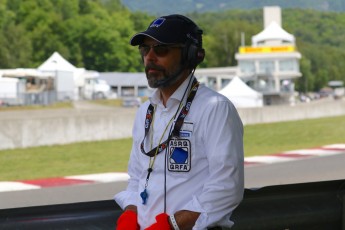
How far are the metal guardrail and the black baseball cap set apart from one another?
1.73 metres

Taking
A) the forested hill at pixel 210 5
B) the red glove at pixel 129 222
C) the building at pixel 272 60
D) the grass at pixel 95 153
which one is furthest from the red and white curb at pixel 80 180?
the building at pixel 272 60

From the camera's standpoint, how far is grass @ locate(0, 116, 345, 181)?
1438 cm

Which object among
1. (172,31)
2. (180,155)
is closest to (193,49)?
(172,31)

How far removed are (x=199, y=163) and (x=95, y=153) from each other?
14956 millimetres

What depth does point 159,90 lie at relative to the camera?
8.95 feet

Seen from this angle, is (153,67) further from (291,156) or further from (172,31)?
(291,156)

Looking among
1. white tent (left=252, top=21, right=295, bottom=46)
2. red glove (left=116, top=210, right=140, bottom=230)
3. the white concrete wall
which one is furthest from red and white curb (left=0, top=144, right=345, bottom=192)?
white tent (left=252, top=21, right=295, bottom=46)

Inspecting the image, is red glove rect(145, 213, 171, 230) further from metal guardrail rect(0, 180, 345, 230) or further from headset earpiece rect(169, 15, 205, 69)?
metal guardrail rect(0, 180, 345, 230)

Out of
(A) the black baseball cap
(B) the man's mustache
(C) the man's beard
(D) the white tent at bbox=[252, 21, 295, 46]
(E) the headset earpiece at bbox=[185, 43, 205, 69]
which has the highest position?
(D) the white tent at bbox=[252, 21, 295, 46]

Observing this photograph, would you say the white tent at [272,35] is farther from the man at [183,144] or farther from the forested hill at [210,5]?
the man at [183,144]

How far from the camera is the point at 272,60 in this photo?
89562 mm

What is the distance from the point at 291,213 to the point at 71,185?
7163mm

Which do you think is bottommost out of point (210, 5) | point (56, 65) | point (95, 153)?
point (95, 153)

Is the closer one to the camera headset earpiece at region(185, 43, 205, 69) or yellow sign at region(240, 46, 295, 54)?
headset earpiece at region(185, 43, 205, 69)
